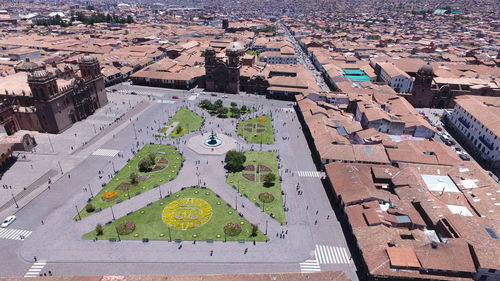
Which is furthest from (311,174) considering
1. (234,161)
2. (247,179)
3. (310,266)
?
(310,266)

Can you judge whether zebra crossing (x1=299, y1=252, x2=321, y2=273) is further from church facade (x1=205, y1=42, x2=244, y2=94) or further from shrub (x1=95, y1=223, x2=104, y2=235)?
church facade (x1=205, y1=42, x2=244, y2=94)

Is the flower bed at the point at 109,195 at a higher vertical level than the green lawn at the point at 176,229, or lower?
higher

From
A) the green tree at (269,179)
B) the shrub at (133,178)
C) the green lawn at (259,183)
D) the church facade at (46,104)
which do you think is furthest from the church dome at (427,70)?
the church facade at (46,104)

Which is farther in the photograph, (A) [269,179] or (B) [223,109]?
(B) [223,109]

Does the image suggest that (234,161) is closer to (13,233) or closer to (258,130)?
(258,130)

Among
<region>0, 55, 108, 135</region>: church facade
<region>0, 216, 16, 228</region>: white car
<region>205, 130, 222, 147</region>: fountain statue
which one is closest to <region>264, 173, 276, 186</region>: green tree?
<region>205, 130, 222, 147</region>: fountain statue

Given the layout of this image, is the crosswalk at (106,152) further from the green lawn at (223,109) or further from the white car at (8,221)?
the green lawn at (223,109)

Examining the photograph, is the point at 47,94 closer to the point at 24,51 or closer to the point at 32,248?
the point at 32,248

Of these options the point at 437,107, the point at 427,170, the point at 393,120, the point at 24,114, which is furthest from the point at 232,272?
the point at 437,107
